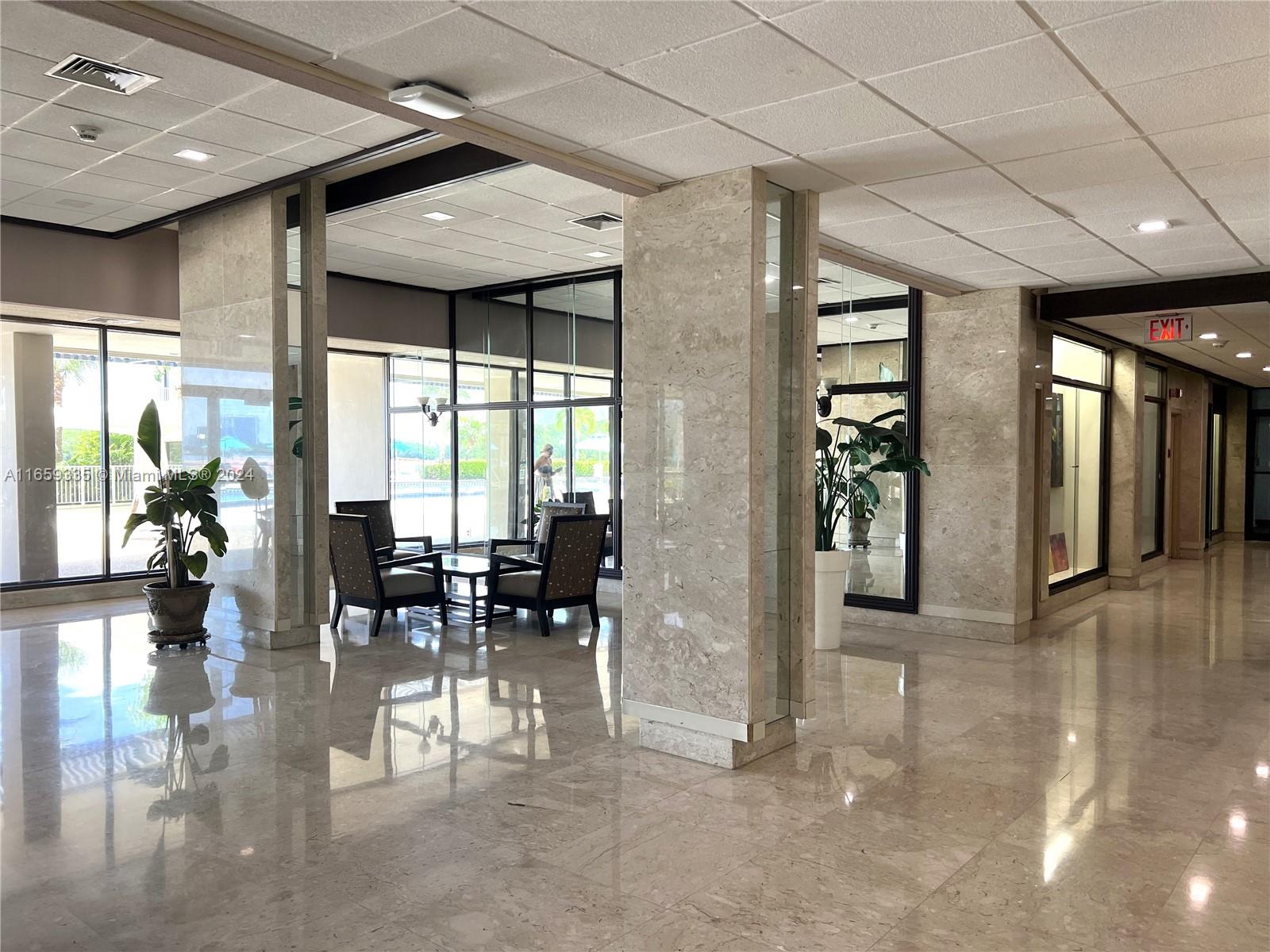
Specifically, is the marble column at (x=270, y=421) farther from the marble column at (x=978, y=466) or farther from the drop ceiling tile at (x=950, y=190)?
the marble column at (x=978, y=466)

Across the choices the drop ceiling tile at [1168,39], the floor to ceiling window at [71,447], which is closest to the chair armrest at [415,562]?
the floor to ceiling window at [71,447]

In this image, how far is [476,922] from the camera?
Answer: 2.97m

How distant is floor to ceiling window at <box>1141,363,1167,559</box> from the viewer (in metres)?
11.9

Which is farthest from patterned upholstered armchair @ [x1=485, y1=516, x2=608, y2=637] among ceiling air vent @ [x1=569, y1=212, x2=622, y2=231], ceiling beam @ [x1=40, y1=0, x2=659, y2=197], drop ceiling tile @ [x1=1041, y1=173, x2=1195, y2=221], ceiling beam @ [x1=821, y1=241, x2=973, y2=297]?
drop ceiling tile @ [x1=1041, y1=173, x2=1195, y2=221]

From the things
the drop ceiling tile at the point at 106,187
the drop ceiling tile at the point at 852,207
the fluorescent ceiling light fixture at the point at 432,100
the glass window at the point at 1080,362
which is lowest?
the glass window at the point at 1080,362

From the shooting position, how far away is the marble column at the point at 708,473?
438 centimetres

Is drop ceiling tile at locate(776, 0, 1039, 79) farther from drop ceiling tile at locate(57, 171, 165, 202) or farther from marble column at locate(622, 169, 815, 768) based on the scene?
drop ceiling tile at locate(57, 171, 165, 202)

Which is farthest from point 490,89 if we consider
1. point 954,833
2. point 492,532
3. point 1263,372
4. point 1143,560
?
point 1263,372

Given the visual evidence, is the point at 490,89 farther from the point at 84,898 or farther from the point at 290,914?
the point at 84,898

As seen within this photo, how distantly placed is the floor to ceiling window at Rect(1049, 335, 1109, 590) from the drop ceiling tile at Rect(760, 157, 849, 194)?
4823mm

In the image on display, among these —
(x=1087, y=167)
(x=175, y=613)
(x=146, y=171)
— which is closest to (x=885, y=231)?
(x=1087, y=167)

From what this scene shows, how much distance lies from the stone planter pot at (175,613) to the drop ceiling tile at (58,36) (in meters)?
4.10

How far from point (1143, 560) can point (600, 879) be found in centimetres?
1110

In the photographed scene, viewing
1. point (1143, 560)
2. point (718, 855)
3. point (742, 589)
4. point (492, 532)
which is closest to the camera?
point (718, 855)
